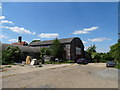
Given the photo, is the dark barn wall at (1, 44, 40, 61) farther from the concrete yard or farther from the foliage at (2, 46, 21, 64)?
the concrete yard

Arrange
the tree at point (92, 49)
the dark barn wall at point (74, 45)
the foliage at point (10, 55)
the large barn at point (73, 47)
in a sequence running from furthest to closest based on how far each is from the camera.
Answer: the tree at point (92, 49), the dark barn wall at point (74, 45), the large barn at point (73, 47), the foliage at point (10, 55)

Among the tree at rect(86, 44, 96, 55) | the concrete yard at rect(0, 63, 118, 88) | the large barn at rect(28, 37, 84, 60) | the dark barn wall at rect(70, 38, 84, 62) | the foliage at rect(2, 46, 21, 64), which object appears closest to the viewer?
the concrete yard at rect(0, 63, 118, 88)

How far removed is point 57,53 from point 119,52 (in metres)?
29.9

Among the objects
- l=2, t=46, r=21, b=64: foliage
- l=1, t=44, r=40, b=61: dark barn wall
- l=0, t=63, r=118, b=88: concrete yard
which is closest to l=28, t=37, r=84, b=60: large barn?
l=1, t=44, r=40, b=61: dark barn wall

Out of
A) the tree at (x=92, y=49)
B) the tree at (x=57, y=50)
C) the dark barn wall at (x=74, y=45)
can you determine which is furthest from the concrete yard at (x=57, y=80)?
the tree at (x=92, y=49)

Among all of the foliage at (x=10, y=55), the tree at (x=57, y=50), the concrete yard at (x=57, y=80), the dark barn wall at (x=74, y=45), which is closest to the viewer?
the concrete yard at (x=57, y=80)

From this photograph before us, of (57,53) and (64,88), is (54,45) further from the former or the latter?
(64,88)

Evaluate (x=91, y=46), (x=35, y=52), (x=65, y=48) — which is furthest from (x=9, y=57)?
(x=91, y=46)

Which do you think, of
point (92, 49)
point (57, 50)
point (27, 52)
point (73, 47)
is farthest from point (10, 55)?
point (92, 49)

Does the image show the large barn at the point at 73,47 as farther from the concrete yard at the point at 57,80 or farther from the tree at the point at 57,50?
the concrete yard at the point at 57,80

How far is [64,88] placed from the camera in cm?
774

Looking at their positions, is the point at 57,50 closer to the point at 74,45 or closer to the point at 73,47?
the point at 73,47

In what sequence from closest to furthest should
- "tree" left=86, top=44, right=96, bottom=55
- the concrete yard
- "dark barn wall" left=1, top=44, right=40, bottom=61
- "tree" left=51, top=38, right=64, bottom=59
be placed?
the concrete yard < "dark barn wall" left=1, top=44, right=40, bottom=61 < "tree" left=51, top=38, right=64, bottom=59 < "tree" left=86, top=44, right=96, bottom=55

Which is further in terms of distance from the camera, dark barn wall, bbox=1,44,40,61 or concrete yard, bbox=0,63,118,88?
dark barn wall, bbox=1,44,40,61
